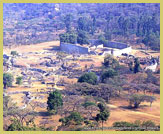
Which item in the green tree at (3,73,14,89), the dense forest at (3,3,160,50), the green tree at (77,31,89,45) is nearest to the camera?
the green tree at (3,73,14,89)

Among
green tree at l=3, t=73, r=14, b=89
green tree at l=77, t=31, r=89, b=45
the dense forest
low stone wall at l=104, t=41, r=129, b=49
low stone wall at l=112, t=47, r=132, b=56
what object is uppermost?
the dense forest

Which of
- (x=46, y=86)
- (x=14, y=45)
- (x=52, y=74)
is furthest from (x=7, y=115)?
(x=14, y=45)

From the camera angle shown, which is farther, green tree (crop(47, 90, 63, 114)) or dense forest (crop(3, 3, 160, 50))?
dense forest (crop(3, 3, 160, 50))

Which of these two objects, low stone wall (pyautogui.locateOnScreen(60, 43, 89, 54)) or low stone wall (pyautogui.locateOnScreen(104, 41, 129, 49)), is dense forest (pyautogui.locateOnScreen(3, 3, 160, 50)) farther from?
low stone wall (pyautogui.locateOnScreen(60, 43, 89, 54))

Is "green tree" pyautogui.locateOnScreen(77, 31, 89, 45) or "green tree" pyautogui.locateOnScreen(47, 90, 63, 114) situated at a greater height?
"green tree" pyautogui.locateOnScreen(77, 31, 89, 45)

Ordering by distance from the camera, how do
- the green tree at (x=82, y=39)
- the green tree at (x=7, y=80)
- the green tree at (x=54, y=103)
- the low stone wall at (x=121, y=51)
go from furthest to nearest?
1. the green tree at (x=82, y=39)
2. the low stone wall at (x=121, y=51)
3. the green tree at (x=7, y=80)
4. the green tree at (x=54, y=103)

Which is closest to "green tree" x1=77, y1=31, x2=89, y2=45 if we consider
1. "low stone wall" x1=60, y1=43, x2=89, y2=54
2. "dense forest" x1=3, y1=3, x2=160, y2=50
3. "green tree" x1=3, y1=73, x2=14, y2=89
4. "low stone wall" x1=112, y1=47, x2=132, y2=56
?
"dense forest" x1=3, y1=3, x2=160, y2=50

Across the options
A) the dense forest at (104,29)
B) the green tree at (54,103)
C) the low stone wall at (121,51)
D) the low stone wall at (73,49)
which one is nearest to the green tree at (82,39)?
the dense forest at (104,29)

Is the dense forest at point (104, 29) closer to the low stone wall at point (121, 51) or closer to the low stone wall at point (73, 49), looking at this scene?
the low stone wall at point (73, 49)

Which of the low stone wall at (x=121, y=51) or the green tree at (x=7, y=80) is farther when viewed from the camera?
the low stone wall at (x=121, y=51)
